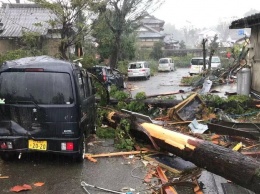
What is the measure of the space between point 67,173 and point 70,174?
0.08 meters

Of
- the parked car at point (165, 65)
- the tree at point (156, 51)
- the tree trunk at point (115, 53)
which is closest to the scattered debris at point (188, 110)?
the tree trunk at point (115, 53)

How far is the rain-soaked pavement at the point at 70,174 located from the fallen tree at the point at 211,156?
0.51 meters

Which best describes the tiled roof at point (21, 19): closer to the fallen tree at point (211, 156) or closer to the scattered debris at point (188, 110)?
the scattered debris at point (188, 110)

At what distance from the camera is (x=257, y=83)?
512 inches

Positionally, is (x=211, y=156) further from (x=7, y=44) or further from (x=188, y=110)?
(x=7, y=44)

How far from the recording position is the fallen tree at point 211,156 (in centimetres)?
421

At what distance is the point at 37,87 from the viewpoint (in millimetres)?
5598

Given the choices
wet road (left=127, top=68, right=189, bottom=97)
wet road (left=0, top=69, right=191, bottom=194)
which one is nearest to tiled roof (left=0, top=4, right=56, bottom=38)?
wet road (left=127, top=68, right=189, bottom=97)

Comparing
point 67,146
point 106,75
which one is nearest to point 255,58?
point 106,75

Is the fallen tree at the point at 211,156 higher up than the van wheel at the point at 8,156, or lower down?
higher up

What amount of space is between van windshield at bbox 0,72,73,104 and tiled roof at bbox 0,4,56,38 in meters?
15.3

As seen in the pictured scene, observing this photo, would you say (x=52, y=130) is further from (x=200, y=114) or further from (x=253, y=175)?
(x=200, y=114)

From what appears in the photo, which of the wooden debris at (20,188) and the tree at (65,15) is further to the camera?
the tree at (65,15)

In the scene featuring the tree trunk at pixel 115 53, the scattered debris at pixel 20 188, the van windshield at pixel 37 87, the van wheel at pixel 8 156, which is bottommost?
the scattered debris at pixel 20 188
